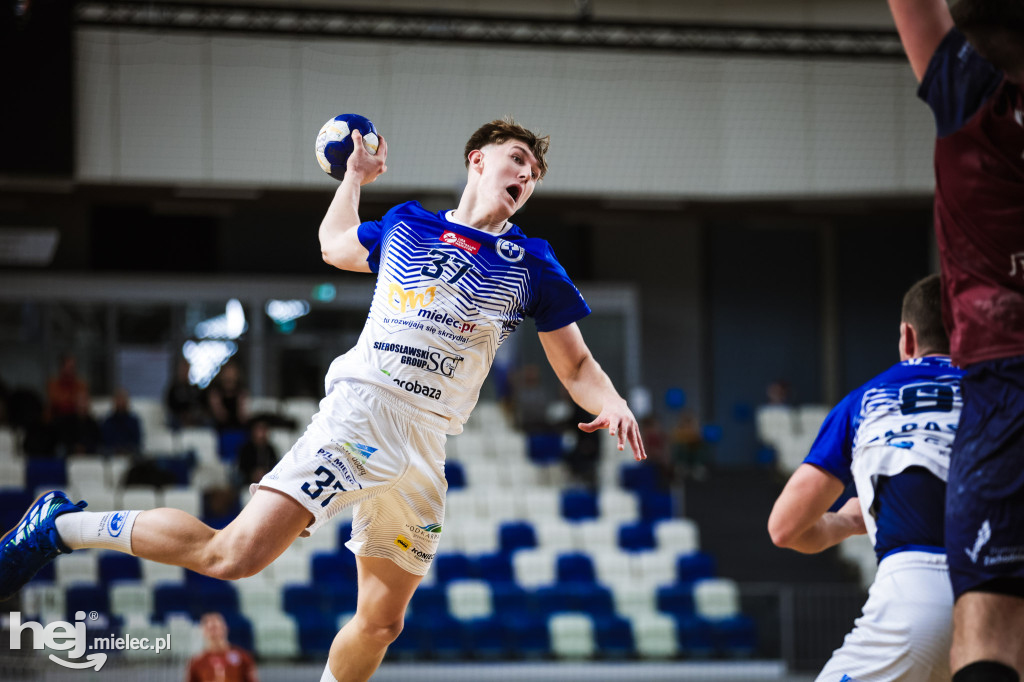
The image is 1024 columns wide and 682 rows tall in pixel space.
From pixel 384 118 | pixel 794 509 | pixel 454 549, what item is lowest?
pixel 454 549

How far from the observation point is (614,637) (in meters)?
13.7

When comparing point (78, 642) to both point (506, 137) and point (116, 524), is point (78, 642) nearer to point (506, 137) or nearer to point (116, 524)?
point (116, 524)

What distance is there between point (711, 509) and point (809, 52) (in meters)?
8.93

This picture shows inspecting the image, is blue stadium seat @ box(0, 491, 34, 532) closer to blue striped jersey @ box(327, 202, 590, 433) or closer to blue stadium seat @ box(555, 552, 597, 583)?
blue stadium seat @ box(555, 552, 597, 583)

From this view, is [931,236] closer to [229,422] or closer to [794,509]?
[229,422]

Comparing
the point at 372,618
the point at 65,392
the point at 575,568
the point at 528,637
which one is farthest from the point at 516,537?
the point at 372,618

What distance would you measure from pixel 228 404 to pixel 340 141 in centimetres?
1339

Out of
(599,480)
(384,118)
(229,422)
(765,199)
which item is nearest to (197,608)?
(229,422)

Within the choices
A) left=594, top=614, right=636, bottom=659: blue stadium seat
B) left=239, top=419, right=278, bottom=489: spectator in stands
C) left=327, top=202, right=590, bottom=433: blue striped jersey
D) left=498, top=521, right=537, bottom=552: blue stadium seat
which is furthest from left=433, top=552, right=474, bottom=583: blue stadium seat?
left=327, top=202, right=590, bottom=433: blue striped jersey

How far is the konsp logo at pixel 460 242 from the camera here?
458cm

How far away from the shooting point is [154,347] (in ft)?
71.9

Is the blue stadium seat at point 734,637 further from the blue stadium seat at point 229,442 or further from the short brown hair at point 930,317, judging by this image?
the short brown hair at point 930,317

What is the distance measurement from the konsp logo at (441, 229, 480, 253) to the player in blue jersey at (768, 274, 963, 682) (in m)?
1.69

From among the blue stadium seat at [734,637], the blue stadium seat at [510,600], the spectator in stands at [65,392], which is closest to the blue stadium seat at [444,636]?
the blue stadium seat at [510,600]
